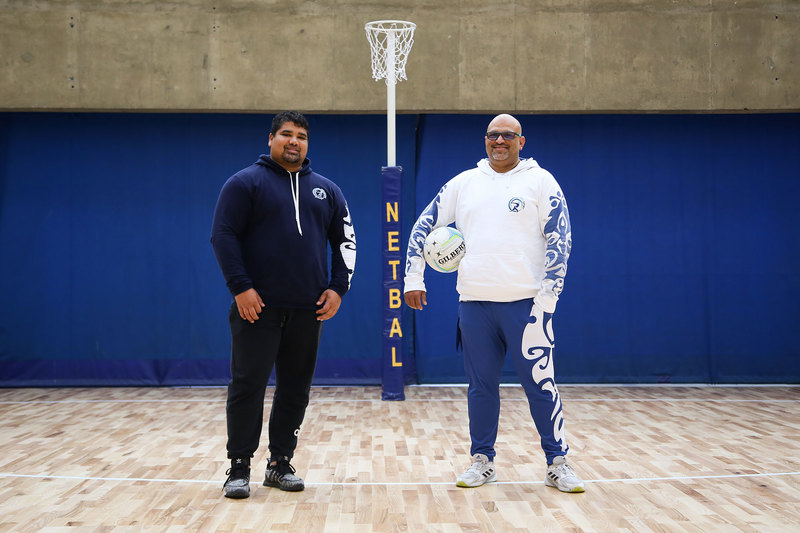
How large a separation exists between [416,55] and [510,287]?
4.60 meters

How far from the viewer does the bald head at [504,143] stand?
13.0 ft

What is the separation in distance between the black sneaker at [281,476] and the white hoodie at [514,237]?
104 cm

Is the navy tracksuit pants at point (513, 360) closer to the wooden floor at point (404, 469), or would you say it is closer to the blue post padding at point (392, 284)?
the wooden floor at point (404, 469)

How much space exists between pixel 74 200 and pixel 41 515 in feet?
17.9

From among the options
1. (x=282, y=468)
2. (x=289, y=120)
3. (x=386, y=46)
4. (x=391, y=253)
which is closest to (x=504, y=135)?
(x=289, y=120)

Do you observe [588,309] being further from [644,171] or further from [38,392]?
[38,392]

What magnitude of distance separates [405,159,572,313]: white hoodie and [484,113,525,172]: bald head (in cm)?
5

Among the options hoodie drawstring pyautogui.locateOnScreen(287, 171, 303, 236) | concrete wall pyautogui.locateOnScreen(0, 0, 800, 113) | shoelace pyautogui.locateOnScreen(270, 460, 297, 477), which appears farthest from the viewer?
concrete wall pyautogui.locateOnScreen(0, 0, 800, 113)

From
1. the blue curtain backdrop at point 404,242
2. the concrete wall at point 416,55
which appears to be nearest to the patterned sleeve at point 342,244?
the concrete wall at point 416,55

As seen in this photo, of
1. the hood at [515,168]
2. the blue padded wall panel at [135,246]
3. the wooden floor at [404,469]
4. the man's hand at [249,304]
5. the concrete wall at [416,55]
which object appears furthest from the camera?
the blue padded wall panel at [135,246]

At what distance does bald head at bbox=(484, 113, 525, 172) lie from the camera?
3975 mm

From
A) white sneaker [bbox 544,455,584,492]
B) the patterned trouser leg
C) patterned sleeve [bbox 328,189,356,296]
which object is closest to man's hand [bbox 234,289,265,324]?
patterned sleeve [bbox 328,189,356,296]

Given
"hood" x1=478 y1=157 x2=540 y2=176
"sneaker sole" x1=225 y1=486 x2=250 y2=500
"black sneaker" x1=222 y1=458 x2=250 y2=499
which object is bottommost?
"sneaker sole" x1=225 y1=486 x2=250 y2=500

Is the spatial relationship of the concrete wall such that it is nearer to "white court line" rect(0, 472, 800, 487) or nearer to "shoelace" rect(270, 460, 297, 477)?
"white court line" rect(0, 472, 800, 487)
